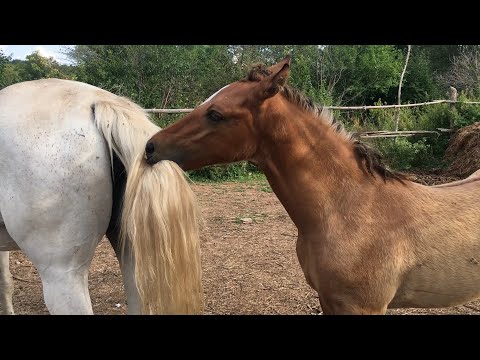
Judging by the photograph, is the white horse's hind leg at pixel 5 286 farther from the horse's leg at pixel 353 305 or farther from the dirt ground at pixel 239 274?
the horse's leg at pixel 353 305

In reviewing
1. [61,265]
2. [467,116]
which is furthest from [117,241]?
[467,116]

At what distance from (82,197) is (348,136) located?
149cm

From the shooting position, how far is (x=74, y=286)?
216 centimetres

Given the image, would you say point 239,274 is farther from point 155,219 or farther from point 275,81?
point 275,81

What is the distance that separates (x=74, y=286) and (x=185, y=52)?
12.2m

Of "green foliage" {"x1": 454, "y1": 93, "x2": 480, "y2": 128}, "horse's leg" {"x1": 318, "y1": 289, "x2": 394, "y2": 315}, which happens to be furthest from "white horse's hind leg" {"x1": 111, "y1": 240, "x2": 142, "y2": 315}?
"green foliage" {"x1": 454, "y1": 93, "x2": 480, "y2": 128}

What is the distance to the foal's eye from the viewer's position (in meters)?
2.11

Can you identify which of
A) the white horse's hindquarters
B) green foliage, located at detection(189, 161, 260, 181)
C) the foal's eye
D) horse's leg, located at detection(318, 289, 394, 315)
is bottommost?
green foliage, located at detection(189, 161, 260, 181)

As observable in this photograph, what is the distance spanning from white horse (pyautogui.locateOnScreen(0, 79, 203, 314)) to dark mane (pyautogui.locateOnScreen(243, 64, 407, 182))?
74 centimetres

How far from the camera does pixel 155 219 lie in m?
2.16

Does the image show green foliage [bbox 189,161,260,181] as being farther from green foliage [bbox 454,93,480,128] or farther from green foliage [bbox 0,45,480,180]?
green foliage [bbox 454,93,480,128]

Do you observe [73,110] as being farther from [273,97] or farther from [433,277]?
[433,277]

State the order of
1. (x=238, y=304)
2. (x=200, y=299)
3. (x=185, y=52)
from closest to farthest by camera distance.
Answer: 1. (x=200, y=299)
2. (x=238, y=304)
3. (x=185, y=52)

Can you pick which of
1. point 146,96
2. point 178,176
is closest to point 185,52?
point 146,96
